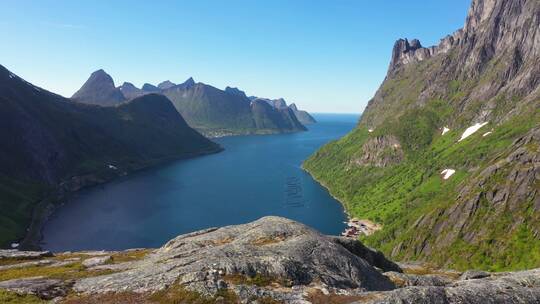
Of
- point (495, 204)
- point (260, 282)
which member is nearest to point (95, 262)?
point (260, 282)

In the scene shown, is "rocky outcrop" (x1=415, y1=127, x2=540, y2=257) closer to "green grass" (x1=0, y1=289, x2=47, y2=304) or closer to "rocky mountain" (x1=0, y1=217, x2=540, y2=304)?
"rocky mountain" (x1=0, y1=217, x2=540, y2=304)

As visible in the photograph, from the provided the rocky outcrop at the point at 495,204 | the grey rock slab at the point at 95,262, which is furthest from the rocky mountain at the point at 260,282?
the rocky outcrop at the point at 495,204

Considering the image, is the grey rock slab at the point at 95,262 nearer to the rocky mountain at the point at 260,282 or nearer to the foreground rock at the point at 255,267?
the rocky mountain at the point at 260,282

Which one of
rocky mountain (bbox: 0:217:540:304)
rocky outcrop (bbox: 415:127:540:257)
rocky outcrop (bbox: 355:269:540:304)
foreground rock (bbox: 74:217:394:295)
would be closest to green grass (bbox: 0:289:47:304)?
rocky mountain (bbox: 0:217:540:304)

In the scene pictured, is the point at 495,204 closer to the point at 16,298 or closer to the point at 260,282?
the point at 260,282

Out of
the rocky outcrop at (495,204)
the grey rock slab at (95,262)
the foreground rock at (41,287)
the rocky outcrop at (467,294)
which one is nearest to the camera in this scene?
the rocky outcrop at (467,294)

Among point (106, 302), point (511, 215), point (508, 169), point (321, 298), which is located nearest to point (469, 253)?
point (511, 215)

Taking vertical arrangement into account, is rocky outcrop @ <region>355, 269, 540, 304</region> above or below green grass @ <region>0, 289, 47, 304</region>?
above

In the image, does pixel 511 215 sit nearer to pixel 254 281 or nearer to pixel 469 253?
pixel 469 253
